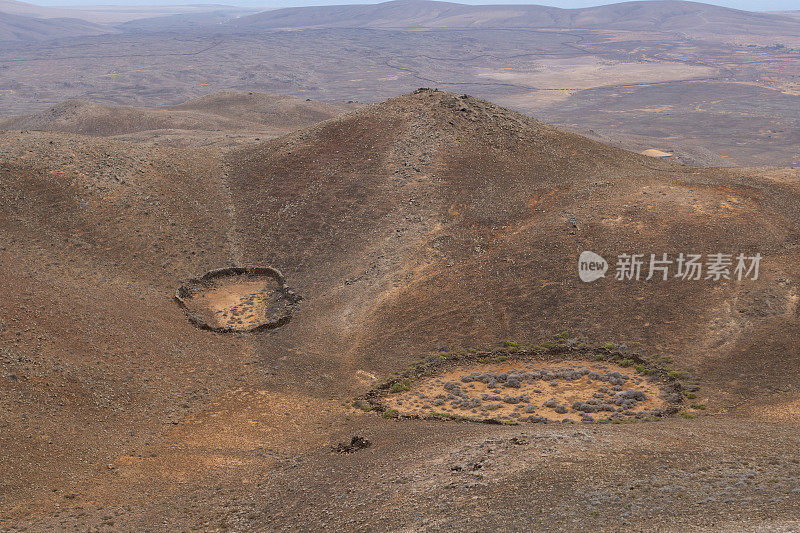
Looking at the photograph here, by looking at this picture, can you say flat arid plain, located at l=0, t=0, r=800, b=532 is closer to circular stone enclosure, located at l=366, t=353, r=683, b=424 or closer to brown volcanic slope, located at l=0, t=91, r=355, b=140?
circular stone enclosure, located at l=366, t=353, r=683, b=424

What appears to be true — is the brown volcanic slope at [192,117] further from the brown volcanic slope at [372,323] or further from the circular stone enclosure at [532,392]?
the circular stone enclosure at [532,392]

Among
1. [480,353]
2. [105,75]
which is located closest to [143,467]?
[480,353]

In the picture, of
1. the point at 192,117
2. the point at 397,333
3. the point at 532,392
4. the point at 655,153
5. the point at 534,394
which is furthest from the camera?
the point at 655,153

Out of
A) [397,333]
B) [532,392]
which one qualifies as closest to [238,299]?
[397,333]

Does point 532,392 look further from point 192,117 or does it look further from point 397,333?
point 192,117

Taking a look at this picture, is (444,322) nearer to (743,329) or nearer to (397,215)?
(397,215)
